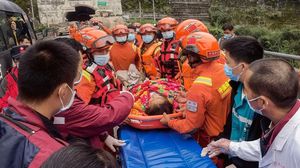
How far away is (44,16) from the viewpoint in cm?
2633

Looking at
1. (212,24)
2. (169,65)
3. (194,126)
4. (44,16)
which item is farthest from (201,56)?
(44,16)

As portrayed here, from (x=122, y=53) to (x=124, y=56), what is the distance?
0.24 feet

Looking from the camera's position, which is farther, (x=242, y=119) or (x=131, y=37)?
(x=131, y=37)

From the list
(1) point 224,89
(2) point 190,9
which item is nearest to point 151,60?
(1) point 224,89

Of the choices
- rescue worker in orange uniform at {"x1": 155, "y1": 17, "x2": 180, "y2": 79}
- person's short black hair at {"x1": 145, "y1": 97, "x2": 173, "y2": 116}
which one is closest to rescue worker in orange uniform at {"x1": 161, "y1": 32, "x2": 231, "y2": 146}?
person's short black hair at {"x1": 145, "y1": 97, "x2": 173, "y2": 116}

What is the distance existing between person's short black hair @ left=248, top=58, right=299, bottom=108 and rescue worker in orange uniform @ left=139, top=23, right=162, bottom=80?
341 cm

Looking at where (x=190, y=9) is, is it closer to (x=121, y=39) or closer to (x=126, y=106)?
(x=121, y=39)

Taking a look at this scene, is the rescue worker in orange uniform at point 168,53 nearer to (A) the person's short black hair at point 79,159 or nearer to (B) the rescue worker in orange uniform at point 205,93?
(B) the rescue worker in orange uniform at point 205,93

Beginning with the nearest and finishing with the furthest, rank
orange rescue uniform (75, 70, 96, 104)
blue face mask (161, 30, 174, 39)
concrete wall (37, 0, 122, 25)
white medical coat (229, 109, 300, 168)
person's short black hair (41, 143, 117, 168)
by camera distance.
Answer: person's short black hair (41, 143, 117, 168) < white medical coat (229, 109, 300, 168) < orange rescue uniform (75, 70, 96, 104) < blue face mask (161, 30, 174, 39) < concrete wall (37, 0, 122, 25)

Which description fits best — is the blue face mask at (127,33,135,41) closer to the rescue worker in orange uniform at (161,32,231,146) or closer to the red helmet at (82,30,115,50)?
the red helmet at (82,30,115,50)

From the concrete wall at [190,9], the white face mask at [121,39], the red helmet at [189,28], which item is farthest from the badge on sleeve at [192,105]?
the concrete wall at [190,9]

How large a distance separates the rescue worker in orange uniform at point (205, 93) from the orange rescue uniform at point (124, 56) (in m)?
3.35

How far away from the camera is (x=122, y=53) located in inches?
243

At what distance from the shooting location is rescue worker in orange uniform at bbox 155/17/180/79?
16.5 feet
